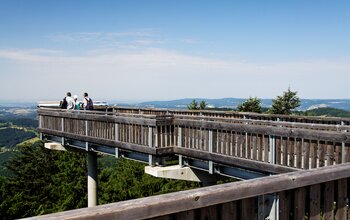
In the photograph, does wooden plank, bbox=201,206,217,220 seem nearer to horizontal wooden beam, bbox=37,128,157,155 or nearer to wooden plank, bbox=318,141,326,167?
wooden plank, bbox=318,141,326,167

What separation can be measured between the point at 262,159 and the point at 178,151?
3394mm

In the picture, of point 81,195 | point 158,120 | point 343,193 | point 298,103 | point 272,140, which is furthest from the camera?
point 81,195

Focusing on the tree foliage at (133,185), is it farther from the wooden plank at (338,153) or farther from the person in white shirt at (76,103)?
the wooden plank at (338,153)

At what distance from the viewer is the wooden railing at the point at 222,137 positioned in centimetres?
870

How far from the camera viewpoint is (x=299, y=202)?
12.2ft

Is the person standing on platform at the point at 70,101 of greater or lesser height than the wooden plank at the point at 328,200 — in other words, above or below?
above

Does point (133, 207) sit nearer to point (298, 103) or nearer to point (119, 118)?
point (119, 118)

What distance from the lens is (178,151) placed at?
12875 millimetres

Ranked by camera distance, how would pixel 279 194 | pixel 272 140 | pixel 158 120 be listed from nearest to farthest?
pixel 279 194 < pixel 272 140 < pixel 158 120

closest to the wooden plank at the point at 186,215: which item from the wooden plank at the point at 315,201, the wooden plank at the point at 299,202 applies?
the wooden plank at the point at 299,202

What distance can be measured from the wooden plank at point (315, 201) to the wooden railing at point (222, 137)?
453 cm

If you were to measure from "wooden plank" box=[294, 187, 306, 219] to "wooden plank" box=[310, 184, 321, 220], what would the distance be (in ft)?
0.36

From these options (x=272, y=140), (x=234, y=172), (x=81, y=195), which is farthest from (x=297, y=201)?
(x=81, y=195)

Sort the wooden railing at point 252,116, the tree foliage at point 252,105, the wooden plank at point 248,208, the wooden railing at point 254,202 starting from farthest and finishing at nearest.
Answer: the tree foliage at point 252,105
the wooden railing at point 252,116
the wooden plank at point 248,208
the wooden railing at point 254,202
